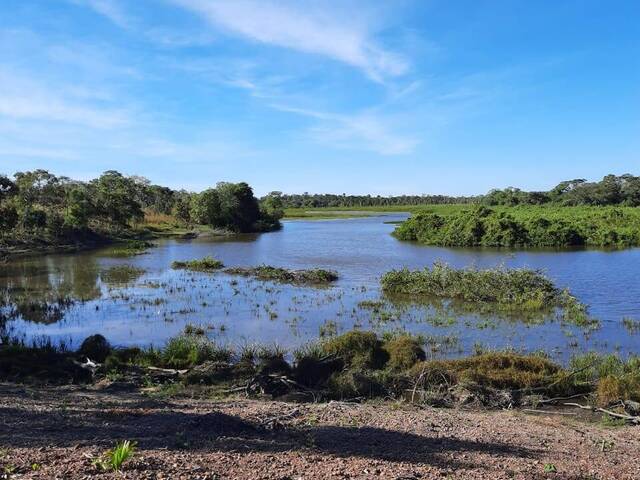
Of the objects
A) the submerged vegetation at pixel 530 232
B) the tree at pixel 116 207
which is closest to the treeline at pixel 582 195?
the submerged vegetation at pixel 530 232

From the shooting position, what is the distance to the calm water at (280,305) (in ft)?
67.4

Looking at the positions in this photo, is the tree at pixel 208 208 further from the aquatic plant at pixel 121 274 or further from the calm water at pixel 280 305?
the aquatic plant at pixel 121 274

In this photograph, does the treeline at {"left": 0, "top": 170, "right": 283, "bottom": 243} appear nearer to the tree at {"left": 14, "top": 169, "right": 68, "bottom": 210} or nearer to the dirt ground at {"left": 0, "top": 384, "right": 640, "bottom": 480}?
the tree at {"left": 14, "top": 169, "right": 68, "bottom": 210}

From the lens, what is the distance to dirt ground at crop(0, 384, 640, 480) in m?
7.01

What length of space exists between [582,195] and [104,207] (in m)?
88.5

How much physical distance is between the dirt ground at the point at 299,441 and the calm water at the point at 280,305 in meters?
7.64

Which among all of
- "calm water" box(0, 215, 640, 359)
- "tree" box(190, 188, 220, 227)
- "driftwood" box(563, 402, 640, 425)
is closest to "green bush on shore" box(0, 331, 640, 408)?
"driftwood" box(563, 402, 640, 425)

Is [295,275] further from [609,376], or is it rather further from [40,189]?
[40,189]

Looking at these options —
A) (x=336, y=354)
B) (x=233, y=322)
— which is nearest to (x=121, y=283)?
(x=233, y=322)

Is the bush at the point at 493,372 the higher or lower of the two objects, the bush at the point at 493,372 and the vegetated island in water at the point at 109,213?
the lower

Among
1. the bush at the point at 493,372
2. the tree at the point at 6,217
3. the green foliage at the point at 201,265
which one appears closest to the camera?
the bush at the point at 493,372

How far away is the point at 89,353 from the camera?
16922 millimetres

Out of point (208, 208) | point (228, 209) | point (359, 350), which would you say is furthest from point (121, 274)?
point (228, 209)

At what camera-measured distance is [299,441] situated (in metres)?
8.60
